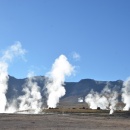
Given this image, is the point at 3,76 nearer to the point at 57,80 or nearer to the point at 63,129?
the point at 57,80

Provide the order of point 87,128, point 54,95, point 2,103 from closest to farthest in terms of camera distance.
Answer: point 87,128 < point 2,103 < point 54,95

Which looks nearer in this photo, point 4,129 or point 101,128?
point 4,129

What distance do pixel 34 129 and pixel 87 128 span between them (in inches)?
264

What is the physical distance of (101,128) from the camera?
160ft

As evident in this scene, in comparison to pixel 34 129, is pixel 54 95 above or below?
above

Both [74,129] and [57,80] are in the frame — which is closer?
[74,129]

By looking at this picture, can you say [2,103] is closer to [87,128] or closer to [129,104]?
[129,104]

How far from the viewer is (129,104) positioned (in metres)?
144

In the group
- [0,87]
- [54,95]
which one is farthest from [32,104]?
[0,87]

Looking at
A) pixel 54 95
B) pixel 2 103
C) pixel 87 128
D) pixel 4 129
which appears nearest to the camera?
pixel 4 129

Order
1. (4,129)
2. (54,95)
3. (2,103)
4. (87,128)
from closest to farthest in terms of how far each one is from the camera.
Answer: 1. (4,129)
2. (87,128)
3. (2,103)
4. (54,95)

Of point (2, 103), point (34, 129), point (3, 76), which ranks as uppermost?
point (3, 76)

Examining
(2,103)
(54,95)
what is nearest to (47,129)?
(2,103)

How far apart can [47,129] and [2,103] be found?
248 ft
